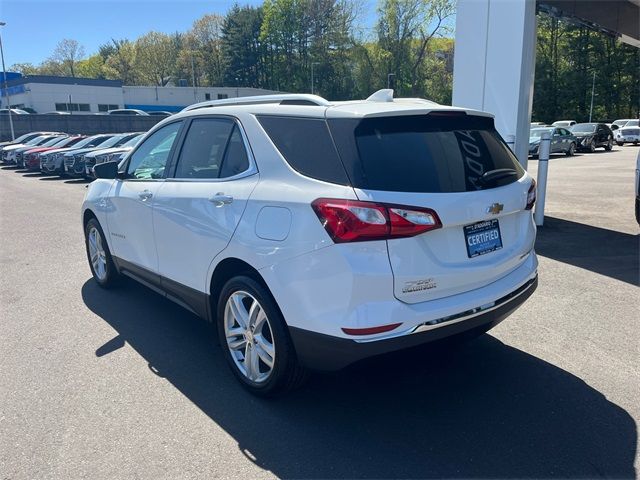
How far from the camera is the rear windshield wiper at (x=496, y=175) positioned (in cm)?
312

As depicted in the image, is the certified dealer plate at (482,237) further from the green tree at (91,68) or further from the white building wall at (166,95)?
the green tree at (91,68)

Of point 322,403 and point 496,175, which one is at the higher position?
point 496,175

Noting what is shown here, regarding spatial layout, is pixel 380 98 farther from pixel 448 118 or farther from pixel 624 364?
pixel 624 364

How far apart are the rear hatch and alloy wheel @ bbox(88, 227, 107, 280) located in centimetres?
366

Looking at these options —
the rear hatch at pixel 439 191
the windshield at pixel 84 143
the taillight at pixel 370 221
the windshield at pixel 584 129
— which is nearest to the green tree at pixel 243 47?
the windshield at pixel 584 129

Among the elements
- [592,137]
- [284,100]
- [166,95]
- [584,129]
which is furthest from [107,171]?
[166,95]

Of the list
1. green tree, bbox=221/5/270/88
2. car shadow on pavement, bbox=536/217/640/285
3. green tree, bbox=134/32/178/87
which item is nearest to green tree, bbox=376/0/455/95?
green tree, bbox=221/5/270/88

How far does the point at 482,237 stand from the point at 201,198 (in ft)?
6.33

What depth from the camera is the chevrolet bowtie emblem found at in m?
3.03

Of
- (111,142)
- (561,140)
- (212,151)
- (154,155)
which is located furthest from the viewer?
(561,140)

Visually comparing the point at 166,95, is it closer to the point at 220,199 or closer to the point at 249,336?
the point at 220,199

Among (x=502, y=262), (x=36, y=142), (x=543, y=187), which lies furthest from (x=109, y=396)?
(x=36, y=142)

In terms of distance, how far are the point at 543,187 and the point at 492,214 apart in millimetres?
5956

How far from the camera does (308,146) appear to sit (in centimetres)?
301
